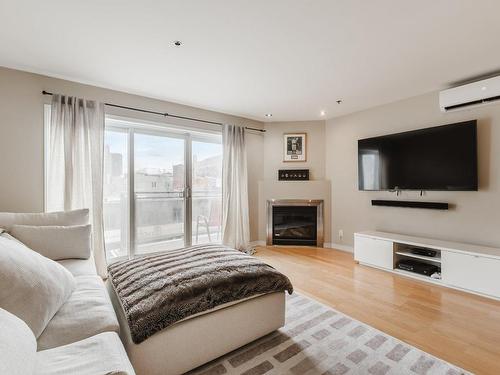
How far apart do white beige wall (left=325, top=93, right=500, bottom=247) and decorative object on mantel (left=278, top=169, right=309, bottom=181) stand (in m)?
0.43

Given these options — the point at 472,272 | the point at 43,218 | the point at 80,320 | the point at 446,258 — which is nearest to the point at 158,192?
the point at 43,218

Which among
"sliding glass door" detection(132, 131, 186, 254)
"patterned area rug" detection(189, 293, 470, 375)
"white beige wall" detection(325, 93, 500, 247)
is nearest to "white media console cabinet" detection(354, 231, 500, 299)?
"white beige wall" detection(325, 93, 500, 247)

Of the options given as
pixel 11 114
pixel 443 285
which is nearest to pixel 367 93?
pixel 443 285

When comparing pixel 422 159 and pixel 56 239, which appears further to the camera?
pixel 422 159

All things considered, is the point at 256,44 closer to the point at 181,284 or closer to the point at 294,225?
the point at 181,284

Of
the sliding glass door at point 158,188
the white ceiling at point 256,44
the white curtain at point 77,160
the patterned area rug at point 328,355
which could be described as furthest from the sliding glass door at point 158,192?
the patterned area rug at point 328,355

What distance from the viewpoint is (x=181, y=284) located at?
63.3 inches

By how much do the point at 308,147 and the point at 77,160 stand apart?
371cm

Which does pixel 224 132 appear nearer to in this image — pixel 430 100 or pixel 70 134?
pixel 70 134

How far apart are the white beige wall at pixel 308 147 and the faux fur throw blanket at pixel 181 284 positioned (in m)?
2.98

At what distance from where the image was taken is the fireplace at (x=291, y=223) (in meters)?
4.74

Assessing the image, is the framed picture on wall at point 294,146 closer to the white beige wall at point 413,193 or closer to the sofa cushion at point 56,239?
the white beige wall at point 413,193

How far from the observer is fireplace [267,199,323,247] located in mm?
4738

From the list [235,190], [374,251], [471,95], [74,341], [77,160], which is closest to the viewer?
[74,341]
